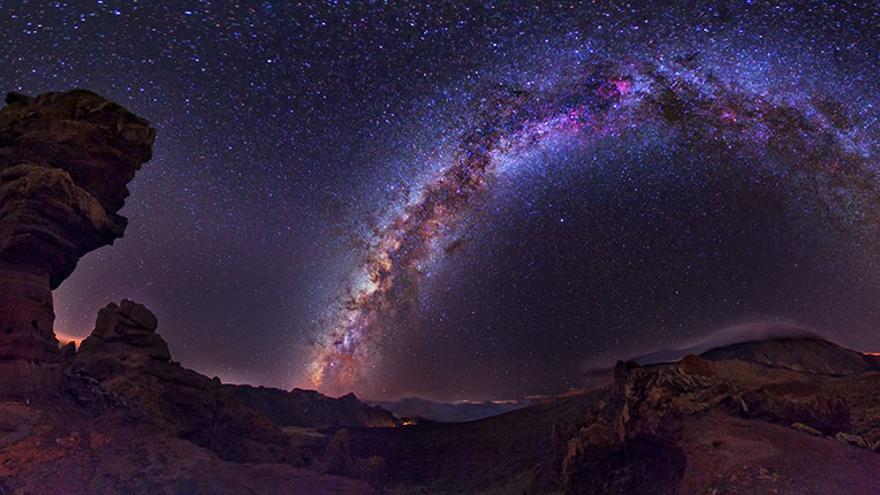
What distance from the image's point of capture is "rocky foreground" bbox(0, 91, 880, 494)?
1251cm

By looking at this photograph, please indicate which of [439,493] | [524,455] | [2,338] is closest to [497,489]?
[439,493]

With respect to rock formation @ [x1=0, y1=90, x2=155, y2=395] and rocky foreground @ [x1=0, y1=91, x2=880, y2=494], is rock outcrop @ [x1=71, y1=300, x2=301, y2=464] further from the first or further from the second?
rock formation @ [x1=0, y1=90, x2=155, y2=395]

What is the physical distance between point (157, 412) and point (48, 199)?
31.1ft

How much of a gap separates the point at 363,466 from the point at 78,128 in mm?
22484

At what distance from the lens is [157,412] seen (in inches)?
746

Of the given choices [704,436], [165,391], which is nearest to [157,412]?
[165,391]

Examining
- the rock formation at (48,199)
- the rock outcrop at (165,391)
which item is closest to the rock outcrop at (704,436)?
the rock outcrop at (165,391)

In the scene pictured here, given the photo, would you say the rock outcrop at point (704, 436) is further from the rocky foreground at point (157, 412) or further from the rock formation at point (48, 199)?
the rock formation at point (48, 199)

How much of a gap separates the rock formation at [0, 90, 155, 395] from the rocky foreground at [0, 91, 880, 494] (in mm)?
54

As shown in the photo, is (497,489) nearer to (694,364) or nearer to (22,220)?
(694,364)

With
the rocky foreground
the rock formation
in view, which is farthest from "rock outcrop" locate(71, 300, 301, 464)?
the rock formation

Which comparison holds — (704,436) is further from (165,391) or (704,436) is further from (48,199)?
(48,199)

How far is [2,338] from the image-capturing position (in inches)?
617

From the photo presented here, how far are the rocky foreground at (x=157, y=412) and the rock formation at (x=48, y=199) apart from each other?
54 mm
